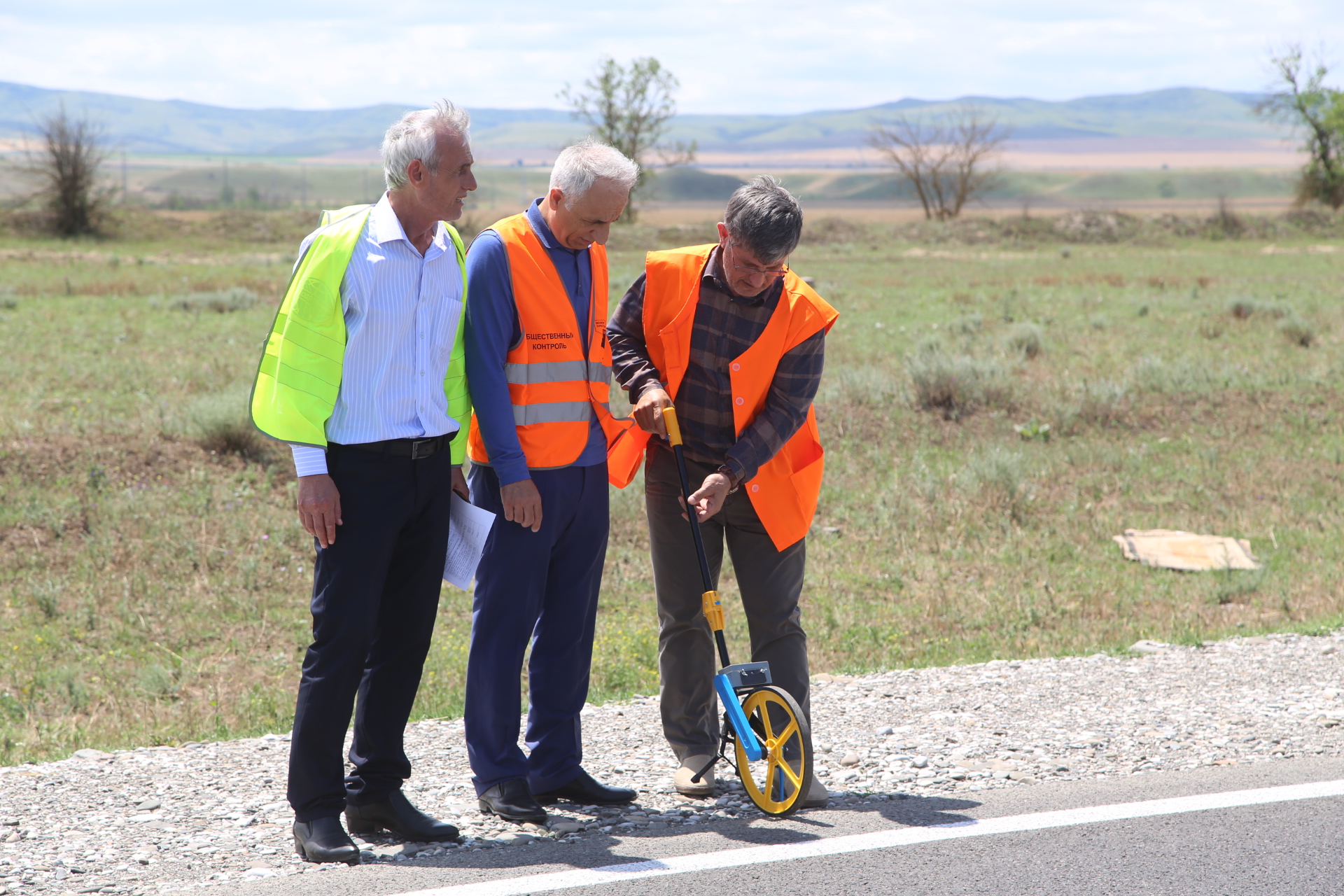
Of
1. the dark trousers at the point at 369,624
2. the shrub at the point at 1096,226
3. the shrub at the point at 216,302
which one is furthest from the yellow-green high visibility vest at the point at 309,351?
the shrub at the point at 1096,226

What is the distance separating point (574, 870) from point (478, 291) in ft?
6.21

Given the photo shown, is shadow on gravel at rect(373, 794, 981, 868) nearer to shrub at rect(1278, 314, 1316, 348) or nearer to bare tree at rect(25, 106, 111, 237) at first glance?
shrub at rect(1278, 314, 1316, 348)

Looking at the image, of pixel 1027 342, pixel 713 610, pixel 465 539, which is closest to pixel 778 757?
pixel 713 610

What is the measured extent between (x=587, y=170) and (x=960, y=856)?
2510mm

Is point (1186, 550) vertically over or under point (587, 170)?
under

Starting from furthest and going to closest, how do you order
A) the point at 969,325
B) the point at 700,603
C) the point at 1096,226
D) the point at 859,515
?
the point at 1096,226 < the point at 969,325 < the point at 859,515 < the point at 700,603

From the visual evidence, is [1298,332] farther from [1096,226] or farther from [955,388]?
[1096,226]

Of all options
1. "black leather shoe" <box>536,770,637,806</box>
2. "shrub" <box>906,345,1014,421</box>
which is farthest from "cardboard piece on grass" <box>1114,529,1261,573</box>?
"black leather shoe" <box>536,770,637,806</box>

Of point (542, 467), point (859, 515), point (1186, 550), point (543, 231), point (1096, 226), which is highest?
point (1096, 226)

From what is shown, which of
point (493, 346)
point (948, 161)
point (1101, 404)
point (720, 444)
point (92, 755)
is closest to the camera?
point (493, 346)

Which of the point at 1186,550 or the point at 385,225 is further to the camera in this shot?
the point at 1186,550

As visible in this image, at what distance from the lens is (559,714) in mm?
4270

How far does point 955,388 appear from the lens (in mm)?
13617

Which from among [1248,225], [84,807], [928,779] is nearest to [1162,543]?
[928,779]
